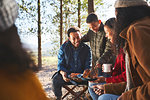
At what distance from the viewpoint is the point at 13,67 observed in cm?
54

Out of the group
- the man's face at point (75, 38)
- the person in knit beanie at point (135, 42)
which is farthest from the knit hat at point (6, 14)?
the man's face at point (75, 38)

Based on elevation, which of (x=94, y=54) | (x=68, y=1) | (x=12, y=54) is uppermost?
(x=68, y=1)

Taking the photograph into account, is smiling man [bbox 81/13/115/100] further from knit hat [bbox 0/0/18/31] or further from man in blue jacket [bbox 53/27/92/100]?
knit hat [bbox 0/0/18/31]

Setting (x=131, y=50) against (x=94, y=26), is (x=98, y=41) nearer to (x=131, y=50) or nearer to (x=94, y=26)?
(x=94, y=26)

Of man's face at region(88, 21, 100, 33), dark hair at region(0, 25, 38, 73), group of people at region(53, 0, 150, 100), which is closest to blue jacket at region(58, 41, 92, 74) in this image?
man's face at region(88, 21, 100, 33)

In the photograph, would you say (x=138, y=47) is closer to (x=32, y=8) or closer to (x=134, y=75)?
(x=134, y=75)

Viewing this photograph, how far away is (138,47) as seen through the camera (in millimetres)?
1194

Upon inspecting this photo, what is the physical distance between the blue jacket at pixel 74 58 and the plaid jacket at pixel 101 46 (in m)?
0.28

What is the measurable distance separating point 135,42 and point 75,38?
2.37 meters

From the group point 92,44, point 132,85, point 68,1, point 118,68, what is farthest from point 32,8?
point 132,85

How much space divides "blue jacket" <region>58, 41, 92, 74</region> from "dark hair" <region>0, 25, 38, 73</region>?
2.96 meters

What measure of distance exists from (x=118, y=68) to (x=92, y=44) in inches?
68.2

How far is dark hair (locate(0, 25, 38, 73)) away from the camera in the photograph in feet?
1.72

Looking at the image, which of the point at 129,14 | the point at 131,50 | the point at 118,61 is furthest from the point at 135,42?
the point at 118,61
